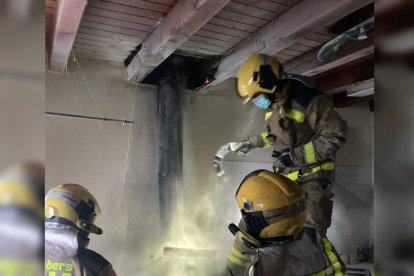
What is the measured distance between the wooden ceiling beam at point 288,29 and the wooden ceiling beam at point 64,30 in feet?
0.88

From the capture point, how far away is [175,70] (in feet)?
2.47

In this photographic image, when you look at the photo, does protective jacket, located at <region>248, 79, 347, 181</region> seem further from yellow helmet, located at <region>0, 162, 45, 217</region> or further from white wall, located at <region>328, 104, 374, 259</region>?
yellow helmet, located at <region>0, 162, 45, 217</region>

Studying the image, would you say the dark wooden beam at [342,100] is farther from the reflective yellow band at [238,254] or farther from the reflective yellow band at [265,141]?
the reflective yellow band at [238,254]

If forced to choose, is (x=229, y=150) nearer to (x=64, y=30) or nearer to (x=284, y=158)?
(x=284, y=158)

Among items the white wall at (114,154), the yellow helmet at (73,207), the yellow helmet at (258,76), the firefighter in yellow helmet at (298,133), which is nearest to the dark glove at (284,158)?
the firefighter in yellow helmet at (298,133)

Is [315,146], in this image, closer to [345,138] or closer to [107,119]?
[345,138]

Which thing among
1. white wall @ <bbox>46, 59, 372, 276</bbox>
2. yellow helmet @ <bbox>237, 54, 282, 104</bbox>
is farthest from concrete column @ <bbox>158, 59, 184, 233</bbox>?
yellow helmet @ <bbox>237, 54, 282, 104</bbox>

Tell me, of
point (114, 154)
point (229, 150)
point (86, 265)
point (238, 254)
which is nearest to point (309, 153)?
point (229, 150)

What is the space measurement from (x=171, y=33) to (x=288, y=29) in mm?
203

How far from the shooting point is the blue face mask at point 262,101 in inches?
30.4

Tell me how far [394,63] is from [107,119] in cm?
49

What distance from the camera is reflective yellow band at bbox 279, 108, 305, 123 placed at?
75cm

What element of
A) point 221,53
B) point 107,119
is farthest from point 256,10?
point 107,119

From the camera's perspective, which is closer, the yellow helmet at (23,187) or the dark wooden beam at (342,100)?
the yellow helmet at (23,187)
